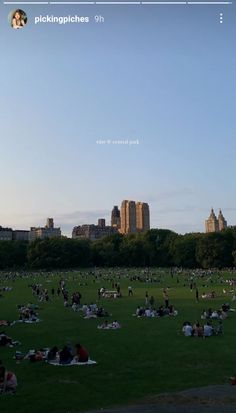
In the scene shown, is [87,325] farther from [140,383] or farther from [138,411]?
[138,411]

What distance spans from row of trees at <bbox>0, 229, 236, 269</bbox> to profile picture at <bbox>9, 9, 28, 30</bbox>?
310ft

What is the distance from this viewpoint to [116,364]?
744 inches

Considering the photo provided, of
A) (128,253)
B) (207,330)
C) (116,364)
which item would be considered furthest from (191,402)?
(128,253)

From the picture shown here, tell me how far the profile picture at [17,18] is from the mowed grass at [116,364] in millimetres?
10184

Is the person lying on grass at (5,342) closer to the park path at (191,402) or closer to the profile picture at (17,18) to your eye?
the park path at (191,402)

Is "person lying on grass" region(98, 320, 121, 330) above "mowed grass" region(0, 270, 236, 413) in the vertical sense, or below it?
above

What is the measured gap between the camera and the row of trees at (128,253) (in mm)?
106500

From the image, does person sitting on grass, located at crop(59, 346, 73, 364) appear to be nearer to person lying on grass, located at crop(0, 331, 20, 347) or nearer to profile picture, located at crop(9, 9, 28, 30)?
person lying on grass, located at crop(0, 331, 20, 347)

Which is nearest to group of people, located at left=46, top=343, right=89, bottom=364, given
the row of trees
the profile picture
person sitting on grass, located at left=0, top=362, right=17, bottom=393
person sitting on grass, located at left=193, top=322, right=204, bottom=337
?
person sitting on grass, located at left=0, top=362, right=17, bottom=393

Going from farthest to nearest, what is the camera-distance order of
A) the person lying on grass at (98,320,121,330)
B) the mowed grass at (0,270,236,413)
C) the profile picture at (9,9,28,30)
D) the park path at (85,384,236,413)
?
the person lying on grass at (98,320,121,330) < the mowed grass at (0,270,236,413) < the profile picture at (9,9,28,30) < the park path at (85,384,236,413)

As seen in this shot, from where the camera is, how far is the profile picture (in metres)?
13.7

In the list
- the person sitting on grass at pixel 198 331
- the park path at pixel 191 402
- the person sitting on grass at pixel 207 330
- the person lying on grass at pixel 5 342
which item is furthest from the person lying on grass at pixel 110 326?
the park path at pixel 191 402

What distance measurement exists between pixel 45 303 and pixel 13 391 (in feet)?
89.2

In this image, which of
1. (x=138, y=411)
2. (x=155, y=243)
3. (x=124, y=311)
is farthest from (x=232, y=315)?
(x=155, y=243)
